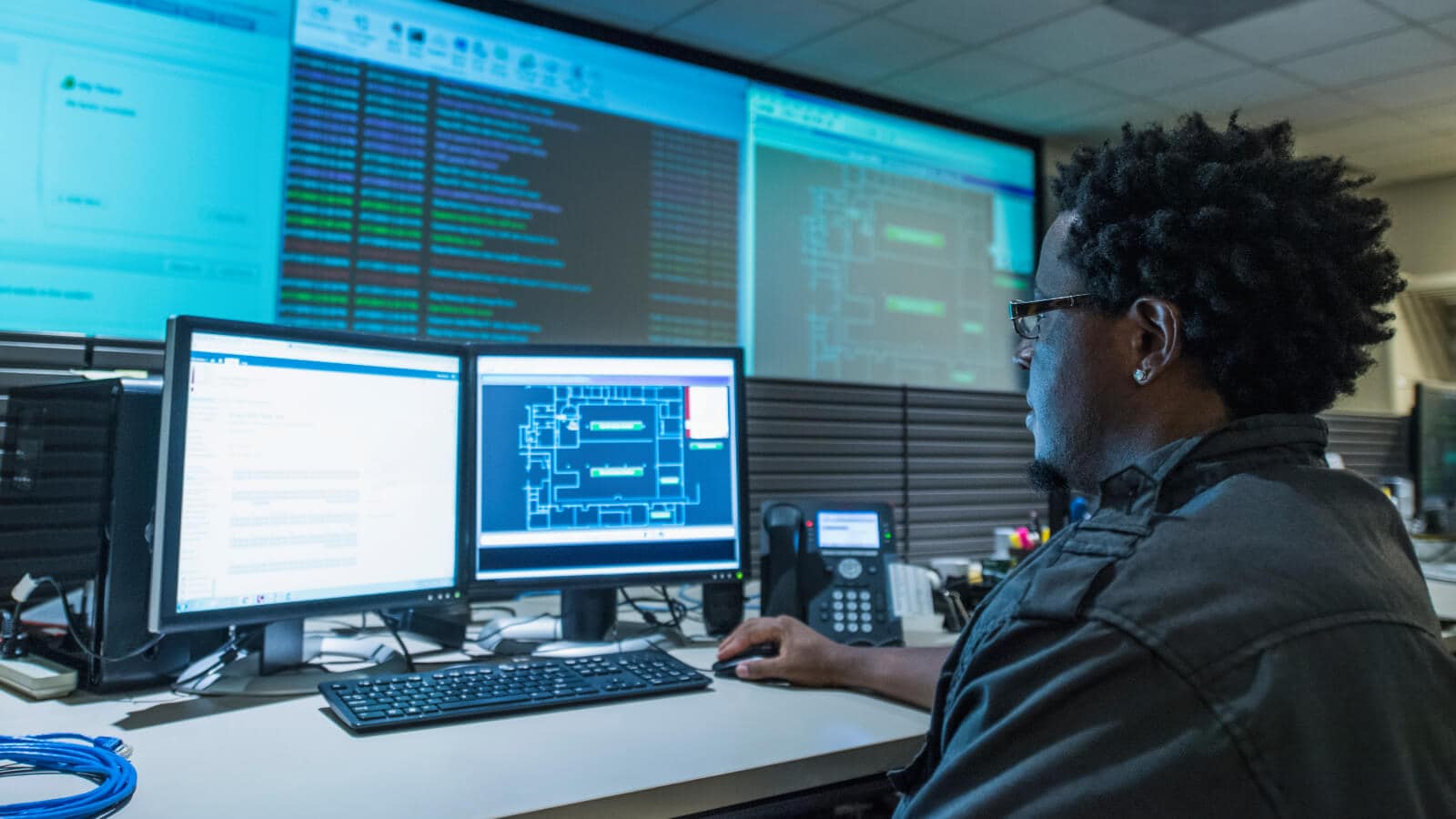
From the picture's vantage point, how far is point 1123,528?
25.7 inches

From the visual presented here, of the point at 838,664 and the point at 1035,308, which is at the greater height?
the point at 1035,308

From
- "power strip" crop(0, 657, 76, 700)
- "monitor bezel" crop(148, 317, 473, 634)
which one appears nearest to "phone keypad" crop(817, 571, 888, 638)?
"monitor bezel" crop(148, 317, 473, 634)

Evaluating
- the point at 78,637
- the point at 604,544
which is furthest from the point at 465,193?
the point at 78,637

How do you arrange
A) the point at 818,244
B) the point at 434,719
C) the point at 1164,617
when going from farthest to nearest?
the point at 818,244
the point at 434,719
the point at 1164,617

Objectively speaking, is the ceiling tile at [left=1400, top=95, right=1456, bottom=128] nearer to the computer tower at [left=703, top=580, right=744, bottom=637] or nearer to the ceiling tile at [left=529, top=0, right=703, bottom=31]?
the ceiling tile at [left=529, top=0, right=703, bottom=31]

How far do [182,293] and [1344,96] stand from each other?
461 cm

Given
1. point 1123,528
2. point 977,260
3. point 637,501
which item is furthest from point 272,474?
point 977,260

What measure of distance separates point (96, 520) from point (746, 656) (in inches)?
32.4

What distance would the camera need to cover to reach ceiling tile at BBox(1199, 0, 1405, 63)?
313cm

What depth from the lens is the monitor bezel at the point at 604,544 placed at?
4.43ft

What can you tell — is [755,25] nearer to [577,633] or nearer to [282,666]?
[577,633]

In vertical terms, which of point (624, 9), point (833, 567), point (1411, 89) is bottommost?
point (833, 567)

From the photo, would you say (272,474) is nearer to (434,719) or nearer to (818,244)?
(434,719)

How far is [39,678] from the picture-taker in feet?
3.44
